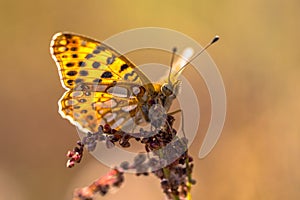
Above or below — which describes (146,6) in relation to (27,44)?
above

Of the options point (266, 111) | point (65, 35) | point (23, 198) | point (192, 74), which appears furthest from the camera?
point (192, 74)

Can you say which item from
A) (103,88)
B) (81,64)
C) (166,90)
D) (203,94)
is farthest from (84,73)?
(203,94)

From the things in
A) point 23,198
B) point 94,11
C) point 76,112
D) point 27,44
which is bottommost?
point 23,198

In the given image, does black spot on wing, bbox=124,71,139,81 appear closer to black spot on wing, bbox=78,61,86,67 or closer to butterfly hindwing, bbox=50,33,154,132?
butterfly hindwing, bbox=50,33,154,132

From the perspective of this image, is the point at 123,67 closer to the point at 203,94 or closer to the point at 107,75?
the point at 107,75

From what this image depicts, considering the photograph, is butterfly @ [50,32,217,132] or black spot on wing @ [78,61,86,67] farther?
black spot on wing @ [78,61,86,67]

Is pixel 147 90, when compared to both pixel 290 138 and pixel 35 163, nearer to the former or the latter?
pixel 290 138

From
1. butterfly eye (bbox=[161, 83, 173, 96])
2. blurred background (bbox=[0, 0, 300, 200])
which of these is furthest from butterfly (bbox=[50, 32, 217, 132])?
blurred background (bbox=[0, 0, 300, 200])

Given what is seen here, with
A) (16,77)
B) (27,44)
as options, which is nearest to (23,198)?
(16,77)
